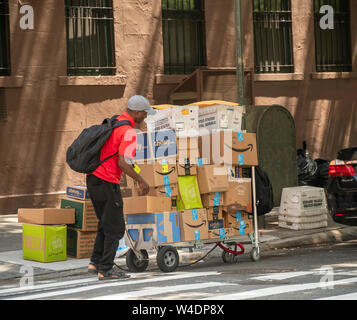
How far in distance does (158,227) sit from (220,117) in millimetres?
1754

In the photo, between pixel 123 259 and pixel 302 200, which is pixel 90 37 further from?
pixel 123 259

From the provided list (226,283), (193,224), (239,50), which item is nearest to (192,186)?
(193,224)

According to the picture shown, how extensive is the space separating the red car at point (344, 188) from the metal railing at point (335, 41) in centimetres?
963

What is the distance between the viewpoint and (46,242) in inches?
408

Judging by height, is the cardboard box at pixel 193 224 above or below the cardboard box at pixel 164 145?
below

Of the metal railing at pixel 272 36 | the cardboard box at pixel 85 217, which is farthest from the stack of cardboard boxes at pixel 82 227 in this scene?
the metal railing at pixel 272 36

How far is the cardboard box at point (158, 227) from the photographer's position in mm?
9453

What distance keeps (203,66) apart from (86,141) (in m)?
10.1

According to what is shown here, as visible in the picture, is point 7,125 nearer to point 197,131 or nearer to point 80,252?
point 80,252

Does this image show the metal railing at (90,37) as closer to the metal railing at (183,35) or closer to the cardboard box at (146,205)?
the metal railing at (183,35)

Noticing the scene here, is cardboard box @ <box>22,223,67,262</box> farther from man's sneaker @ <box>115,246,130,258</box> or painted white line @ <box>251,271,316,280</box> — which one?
painted white line @ <box>251,271,316,280</box>

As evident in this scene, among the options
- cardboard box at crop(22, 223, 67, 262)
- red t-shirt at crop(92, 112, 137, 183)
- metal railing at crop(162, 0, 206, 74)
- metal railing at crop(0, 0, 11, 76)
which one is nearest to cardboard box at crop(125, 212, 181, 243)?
red t-shirt at crop(92, 112, 137, 183)
